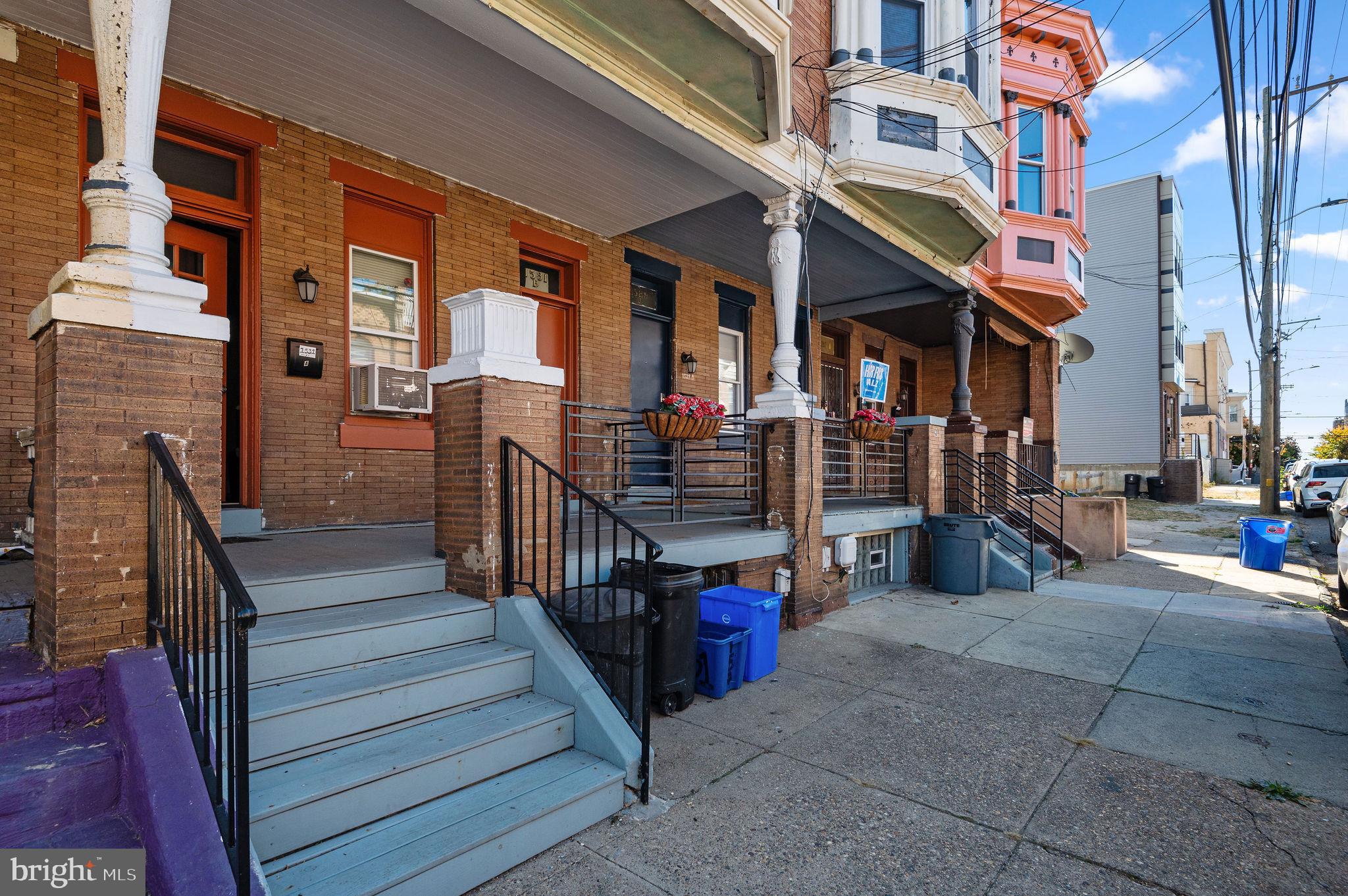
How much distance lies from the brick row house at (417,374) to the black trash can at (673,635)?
0.30 meters

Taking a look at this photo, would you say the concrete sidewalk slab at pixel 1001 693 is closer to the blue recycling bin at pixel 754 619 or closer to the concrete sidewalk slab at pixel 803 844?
the blue recycling bin at pixel 754 619

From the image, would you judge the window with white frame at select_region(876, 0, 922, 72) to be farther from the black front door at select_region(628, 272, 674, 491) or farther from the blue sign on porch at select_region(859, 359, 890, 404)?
the black front door at select_region(628, 272, 674, 491)

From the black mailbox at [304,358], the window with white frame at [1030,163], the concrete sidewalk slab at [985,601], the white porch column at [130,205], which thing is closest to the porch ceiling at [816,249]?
the window with white frame at [1030,163]

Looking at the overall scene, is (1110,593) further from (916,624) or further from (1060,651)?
(916,624)

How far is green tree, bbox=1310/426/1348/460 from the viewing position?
5259 cm

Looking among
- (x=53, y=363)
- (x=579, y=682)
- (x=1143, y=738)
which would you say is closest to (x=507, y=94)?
(x=53, y=363)

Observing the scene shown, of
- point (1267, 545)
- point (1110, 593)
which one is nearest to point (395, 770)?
point (1110, 593)

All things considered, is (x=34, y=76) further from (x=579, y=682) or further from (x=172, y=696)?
(x=579, y=682)

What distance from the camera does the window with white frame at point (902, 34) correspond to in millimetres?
8203

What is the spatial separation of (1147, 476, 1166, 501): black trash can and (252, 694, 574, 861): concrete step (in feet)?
83.0

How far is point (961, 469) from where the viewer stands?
10.0 metres

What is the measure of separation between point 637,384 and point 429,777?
6.64m

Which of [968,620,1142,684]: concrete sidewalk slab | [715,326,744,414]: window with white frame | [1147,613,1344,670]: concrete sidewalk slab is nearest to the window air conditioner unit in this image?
[715,326,744,414]: window with white frame

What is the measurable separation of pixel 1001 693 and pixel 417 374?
551 cm
